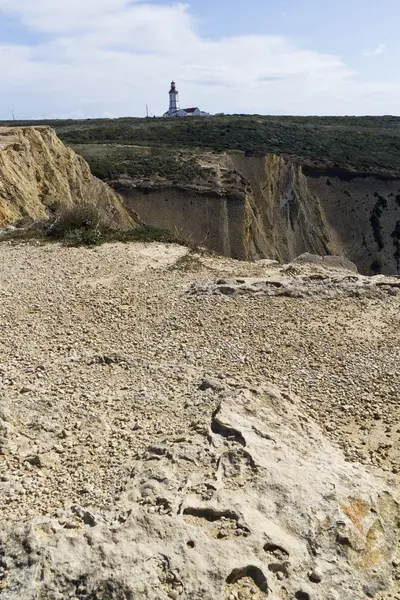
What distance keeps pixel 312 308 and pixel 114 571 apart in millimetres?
5549

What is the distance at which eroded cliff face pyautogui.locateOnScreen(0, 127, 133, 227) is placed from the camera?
56.2ft

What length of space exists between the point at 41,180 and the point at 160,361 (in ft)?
46.1

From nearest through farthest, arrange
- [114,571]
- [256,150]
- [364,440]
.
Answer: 1. [114,571]
2. [364,440]
3. [256,150]

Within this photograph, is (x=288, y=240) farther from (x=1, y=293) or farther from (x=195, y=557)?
(x=195, y=557)

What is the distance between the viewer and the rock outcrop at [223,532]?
406 centimetres

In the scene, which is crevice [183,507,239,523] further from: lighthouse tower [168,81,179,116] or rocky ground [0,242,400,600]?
lighthouse tower [168,81,179,116]

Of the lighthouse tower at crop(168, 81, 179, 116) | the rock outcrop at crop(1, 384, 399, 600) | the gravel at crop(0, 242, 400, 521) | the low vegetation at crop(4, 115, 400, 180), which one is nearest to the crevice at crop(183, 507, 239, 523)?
the rock outcrop at crop(1, 384, 399, 600)

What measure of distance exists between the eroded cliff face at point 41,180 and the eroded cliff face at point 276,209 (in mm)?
4572


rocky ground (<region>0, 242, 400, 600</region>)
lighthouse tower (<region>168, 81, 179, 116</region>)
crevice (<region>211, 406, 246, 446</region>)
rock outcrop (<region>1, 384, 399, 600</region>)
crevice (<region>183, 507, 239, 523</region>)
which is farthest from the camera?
lighthouse tower (<region>168, 81, 179, 116</region>)

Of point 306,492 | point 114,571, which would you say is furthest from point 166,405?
point 114,571

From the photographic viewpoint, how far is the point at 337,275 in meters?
10.1

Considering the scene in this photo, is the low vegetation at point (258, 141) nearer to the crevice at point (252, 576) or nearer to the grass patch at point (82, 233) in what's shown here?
the grass patch at point (82, 233)

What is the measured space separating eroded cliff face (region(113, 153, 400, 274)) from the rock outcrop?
20966 mm

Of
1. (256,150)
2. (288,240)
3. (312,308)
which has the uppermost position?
(256,150)
